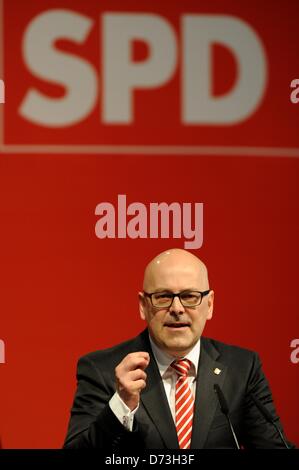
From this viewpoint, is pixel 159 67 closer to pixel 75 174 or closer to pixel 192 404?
pixel 75 174

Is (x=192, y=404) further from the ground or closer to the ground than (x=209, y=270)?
closer to the ground

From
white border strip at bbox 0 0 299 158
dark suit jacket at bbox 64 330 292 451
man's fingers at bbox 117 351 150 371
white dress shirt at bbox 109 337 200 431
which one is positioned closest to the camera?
man's fingers at bbox 117 351 150 371

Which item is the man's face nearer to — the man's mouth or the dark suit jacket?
the man's mouth

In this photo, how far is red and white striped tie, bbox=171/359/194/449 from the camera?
2.89m

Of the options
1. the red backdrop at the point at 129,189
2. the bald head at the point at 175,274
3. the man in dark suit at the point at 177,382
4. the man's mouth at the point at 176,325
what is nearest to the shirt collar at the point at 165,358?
the man in dark suit at the point at 177,382

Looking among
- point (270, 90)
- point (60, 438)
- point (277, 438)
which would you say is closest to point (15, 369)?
point (60, 438)

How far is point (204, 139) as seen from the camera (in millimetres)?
3646

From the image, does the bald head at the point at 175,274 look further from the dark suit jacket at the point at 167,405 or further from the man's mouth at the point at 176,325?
the dark suit jacket at the point at 167,405

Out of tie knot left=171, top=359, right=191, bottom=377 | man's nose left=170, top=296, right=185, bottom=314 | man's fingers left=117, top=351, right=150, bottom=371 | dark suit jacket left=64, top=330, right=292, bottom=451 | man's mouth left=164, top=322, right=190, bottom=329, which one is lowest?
dark suit jacket left=64, top=330, right=292, bottom=451

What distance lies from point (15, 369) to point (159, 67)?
1.57 m

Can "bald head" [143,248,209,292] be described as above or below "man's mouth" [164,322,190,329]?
above

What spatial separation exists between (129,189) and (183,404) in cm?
112

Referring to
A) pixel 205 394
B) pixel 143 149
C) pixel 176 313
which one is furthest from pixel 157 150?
pixel 205 394

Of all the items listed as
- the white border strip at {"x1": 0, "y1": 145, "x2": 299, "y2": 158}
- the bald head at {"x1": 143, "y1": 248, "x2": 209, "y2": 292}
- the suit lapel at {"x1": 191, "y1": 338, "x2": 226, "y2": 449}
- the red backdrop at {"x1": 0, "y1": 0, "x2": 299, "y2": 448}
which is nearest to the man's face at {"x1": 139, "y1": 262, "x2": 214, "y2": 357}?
the bald head at {"x1": 143, "y1": 248, "x2": 209, "y2": 292}
